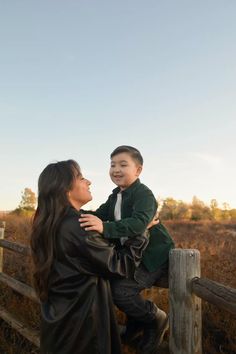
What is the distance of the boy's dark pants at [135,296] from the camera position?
2480 mm

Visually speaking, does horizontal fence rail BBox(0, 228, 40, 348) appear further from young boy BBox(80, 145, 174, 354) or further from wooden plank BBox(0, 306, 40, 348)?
young boy BBox(80, 145, 174, 354)

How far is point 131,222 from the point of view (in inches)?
96.3

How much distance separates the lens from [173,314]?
2.55m

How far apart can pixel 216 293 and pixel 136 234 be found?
615mm

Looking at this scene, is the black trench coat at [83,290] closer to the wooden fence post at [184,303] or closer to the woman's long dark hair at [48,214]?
the woman's long dark hair at [48,214]

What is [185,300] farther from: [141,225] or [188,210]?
[188,210]

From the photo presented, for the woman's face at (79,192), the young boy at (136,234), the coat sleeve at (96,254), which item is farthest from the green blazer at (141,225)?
the woman's face at (79,192)

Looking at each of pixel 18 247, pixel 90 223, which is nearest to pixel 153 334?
pixel 90 223

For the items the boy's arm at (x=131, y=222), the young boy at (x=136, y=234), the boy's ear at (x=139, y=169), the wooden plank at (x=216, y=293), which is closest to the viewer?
the wooden plank at (x=216, y=293)

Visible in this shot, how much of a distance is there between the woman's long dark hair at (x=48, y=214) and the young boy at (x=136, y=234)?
0.69 ft

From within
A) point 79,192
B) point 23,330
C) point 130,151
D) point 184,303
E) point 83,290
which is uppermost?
point 130,151

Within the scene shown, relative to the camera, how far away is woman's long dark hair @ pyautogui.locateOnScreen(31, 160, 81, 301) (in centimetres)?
238

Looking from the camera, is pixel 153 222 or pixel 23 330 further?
pixel 23 330

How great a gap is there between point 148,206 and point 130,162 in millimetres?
411
